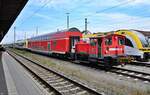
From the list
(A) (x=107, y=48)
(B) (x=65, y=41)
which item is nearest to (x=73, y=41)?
(B) (x=65, y=41)

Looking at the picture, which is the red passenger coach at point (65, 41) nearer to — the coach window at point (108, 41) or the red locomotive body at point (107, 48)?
the red locomotive body at point (107, 48)

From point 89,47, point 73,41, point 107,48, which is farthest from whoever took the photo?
point 73,41

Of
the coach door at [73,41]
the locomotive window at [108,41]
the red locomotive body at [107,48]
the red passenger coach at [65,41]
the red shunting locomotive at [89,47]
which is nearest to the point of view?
the red locomotive body at [107,48]

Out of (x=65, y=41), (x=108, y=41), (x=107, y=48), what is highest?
(x=65, y=41)

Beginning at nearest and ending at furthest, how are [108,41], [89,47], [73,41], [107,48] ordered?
[107,48]
[108,41]
[89,47]
[73,41]

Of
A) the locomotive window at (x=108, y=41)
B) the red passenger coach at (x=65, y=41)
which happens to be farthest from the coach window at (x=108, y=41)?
the red passenger coach at (x=65, y=41)

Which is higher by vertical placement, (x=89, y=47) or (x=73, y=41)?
(x=73, y=41)

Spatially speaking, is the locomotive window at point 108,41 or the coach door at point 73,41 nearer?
the locomotive window at point 108,41

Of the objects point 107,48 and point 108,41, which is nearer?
point 107,48

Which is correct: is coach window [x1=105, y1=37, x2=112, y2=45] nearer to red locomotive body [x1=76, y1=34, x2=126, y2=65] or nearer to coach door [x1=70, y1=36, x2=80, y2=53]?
red locomotive body [x1=76, y1=34, x2=126, y2=65]

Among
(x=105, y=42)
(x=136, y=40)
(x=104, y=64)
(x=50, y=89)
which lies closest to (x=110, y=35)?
(x=105, y=42)

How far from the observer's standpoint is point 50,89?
1352 cm

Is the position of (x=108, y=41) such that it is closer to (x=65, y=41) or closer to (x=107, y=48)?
(x=107, y=48)

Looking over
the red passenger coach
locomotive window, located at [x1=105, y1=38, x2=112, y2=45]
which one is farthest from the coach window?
the red passenger coach
